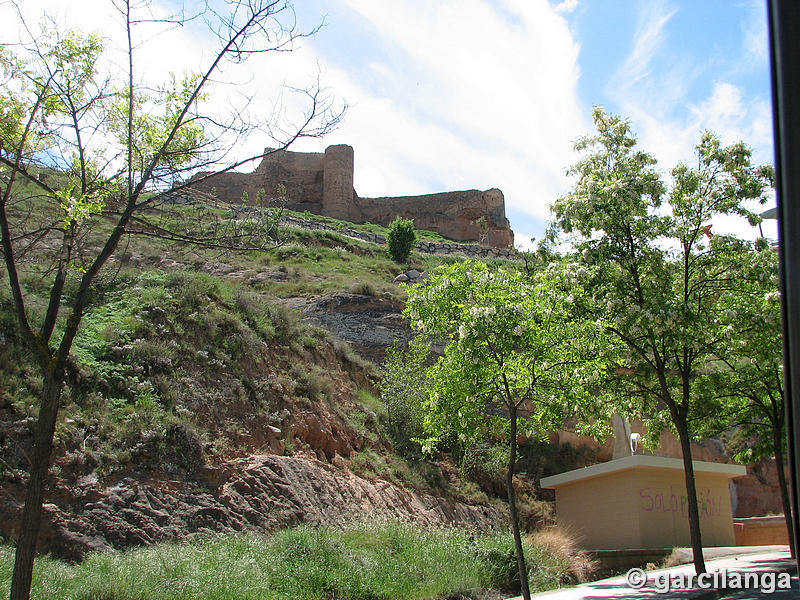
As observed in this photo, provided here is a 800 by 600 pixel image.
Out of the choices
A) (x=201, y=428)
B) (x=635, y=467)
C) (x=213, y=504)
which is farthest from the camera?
(x=635, y=467)

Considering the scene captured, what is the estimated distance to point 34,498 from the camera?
6.37 m

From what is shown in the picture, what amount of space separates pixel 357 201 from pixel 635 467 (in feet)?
172

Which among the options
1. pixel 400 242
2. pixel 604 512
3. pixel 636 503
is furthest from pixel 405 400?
pixel 400 242

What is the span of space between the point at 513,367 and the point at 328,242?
34820 millimetres

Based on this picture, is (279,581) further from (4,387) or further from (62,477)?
(4,387)

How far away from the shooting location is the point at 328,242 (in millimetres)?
43844

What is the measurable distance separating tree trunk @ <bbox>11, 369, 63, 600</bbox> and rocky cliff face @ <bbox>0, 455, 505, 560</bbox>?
4.43m

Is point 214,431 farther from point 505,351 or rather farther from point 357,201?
point 357,201

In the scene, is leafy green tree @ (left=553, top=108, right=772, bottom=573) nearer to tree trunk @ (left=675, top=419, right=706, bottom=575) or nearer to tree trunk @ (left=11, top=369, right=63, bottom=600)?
tree trunk @ (left=675, top=419, right=706, bottom=575)

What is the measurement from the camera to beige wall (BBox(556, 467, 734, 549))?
56.9ft

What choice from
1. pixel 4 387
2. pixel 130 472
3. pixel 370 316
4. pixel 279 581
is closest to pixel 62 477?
pixel 130 472

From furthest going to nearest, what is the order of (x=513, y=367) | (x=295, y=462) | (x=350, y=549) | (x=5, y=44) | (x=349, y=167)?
1. (x=349, y=167)
2. (x=295, y=462)
3. (x=350, y=549)
4. (x=513, y=367)
5. (x=5, y=44)

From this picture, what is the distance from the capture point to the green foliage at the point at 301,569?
27.2 ft

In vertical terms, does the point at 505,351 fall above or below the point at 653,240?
below
